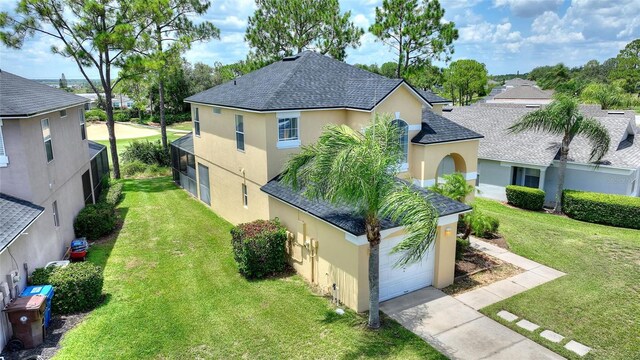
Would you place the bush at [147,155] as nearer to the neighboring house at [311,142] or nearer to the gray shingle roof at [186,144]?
the gray shingle roof at [186,144]

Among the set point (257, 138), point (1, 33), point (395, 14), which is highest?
point (395, 14)

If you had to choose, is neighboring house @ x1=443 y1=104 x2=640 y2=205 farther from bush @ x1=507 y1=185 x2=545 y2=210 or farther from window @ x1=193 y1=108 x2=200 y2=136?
window @ x1=193 y1=108 x2=200 y2=136

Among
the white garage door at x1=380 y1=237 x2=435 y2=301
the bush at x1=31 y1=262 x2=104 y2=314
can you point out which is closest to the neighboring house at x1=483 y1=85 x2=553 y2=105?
the white garage door at x1=380 y1=237 x2=435 y2=301

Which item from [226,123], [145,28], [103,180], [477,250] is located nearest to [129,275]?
[226,123]

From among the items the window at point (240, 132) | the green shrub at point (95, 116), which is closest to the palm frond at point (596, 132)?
the window at point (240, 132)

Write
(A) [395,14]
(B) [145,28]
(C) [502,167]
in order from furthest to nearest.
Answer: (A) [395,14]
(B) [145,28]
(C) [502,167]

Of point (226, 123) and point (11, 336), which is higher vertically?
point (226, 123)

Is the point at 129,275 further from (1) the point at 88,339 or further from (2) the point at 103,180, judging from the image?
(2) the point at 103,180

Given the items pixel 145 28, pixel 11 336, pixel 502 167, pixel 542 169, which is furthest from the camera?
pixel 145 28

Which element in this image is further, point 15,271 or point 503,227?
point 503,227
